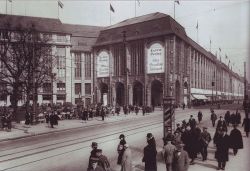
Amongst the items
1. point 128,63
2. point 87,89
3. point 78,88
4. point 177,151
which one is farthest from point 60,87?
point 177,151

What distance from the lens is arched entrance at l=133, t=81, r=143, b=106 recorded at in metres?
62.6

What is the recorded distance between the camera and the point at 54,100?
6612 cm

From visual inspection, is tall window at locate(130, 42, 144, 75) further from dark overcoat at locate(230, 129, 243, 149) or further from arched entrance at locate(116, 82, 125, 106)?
dark overcoat at locate(230, 129, 243, 149)

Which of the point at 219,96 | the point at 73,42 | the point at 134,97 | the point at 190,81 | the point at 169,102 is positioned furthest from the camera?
the point at 219,96

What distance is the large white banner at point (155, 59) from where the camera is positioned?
58.4m

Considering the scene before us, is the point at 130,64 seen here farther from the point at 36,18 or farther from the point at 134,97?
the point at 36,18

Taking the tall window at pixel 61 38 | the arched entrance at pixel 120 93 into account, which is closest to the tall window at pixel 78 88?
the arched entrance at pixel 120 93

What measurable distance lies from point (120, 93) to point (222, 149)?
5675 centimetres

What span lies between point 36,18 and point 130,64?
24525 millimetres

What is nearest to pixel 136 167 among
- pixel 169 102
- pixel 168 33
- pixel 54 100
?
pixel 169 102

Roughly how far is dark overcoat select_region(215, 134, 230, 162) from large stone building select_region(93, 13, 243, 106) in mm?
39997

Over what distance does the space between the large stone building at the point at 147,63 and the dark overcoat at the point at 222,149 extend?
40.0 meters

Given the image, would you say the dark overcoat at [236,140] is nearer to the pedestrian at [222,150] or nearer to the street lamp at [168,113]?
the pedestrian at [222,150]

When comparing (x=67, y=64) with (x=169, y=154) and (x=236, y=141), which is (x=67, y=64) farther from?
(x=169, y=154)
